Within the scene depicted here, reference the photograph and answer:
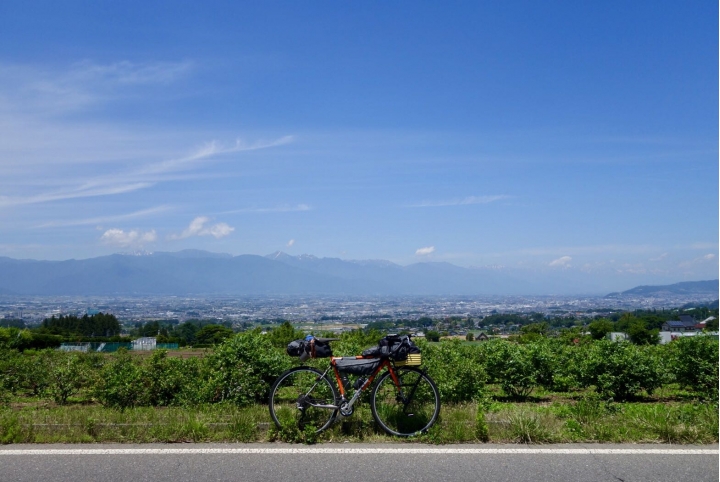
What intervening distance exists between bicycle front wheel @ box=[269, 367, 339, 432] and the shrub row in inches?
38.3

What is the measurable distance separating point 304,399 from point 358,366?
66 cm

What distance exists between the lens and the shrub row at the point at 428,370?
25.0 ft

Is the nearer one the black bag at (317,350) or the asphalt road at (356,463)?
the asphalt road at (356,463)

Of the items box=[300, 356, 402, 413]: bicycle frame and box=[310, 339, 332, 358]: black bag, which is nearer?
box=[300, 356, 402, 413]: bicycle frame

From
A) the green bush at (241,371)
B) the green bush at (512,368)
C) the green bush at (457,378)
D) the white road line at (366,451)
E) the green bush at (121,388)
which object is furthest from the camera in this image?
the green bush at (512,368)

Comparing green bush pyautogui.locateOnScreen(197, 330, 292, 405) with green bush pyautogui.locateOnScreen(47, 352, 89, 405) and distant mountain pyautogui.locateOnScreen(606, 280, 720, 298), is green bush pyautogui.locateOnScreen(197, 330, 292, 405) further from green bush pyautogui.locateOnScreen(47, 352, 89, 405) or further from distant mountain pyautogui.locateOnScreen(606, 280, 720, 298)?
distant mountain pyautogui.locateOnScreen(606, 280, 720, 298)

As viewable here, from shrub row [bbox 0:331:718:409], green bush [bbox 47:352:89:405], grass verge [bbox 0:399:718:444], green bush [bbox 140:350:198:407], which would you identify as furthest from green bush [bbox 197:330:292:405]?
green bush [bbox 47:352:89:405]

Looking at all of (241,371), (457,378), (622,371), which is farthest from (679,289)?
(241,371)

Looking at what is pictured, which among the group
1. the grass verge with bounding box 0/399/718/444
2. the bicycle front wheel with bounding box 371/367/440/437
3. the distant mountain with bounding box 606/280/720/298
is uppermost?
the bicycle front wheel with bounding box 371/367/440/437

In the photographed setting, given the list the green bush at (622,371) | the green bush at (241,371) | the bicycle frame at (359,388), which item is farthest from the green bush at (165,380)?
the green bush at (622,371)

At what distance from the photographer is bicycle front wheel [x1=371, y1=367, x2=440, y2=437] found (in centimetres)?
602

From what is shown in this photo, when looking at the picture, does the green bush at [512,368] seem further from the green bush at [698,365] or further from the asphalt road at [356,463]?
the asphalt road at [356,463]

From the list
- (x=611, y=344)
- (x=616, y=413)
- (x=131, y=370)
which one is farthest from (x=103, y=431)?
(x=611, y=344)

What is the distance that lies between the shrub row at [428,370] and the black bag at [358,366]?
117 centimetres
